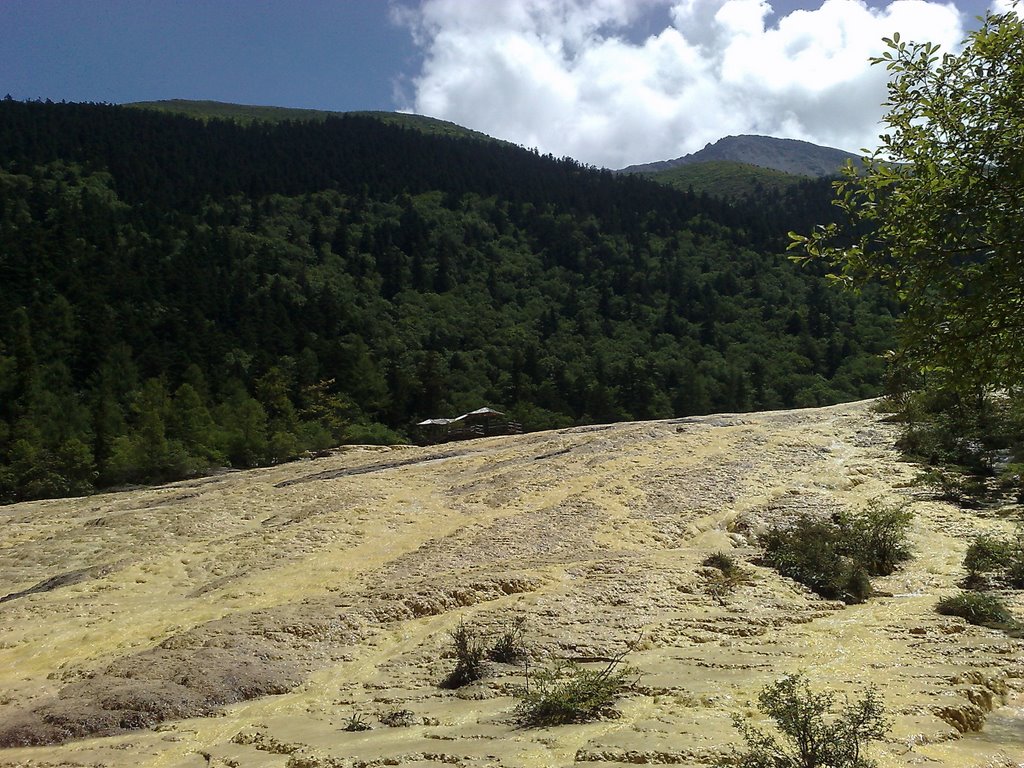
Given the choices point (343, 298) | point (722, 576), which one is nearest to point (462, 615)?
point (722, 576)

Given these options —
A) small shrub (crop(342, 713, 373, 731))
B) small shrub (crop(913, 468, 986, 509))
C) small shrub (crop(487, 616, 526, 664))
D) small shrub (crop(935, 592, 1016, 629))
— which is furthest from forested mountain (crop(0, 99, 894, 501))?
small shrub (crop(342, 713, 373, 731))

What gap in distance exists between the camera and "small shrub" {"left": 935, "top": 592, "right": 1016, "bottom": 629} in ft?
30.3

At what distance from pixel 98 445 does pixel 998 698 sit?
46.5 m

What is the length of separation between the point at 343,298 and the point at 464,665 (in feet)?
289

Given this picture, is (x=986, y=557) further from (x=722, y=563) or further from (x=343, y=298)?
(x=343, y=298)

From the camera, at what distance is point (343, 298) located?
92.8 meters

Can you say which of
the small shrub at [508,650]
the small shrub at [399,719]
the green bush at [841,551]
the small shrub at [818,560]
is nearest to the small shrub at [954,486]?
the green bush at [841,551]

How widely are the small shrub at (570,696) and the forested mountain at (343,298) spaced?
29628 mm

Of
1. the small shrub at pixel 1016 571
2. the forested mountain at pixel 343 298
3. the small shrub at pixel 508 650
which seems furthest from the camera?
the forested mountain at pixel 343 298

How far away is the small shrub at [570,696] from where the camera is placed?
660cm

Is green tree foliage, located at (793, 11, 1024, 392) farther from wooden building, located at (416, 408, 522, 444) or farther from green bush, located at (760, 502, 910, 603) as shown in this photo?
wooden building, located at (416, 408, 522, 444)

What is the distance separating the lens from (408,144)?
503 ft

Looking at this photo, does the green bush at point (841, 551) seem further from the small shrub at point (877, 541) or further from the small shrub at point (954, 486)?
the small shrub at point (954, 486)

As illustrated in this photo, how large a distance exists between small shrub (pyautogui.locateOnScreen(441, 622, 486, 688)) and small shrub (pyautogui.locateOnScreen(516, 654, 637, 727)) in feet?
2.58
